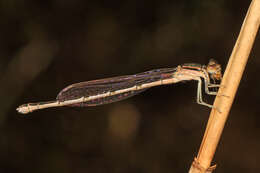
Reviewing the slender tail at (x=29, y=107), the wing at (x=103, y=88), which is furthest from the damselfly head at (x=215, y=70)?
the slender tail at (x=29, y=107)

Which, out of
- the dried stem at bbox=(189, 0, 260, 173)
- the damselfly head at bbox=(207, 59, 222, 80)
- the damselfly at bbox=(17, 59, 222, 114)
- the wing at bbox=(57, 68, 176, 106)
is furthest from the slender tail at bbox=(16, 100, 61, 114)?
the dried stem at bbox=(189, 0, 260, 173)

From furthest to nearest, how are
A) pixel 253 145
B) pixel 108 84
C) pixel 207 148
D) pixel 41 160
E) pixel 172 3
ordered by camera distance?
pixel 41 160 < pixel 253 145 < pixel 172 3 < pixel 108 84 < pixel 207 148

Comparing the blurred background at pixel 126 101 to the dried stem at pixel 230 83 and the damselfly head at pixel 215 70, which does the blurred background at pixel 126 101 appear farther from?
the dried stem at pixel 230 83

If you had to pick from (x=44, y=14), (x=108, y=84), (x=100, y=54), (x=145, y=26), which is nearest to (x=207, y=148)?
(x=108, y=84)

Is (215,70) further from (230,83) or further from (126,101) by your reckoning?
(126,101)

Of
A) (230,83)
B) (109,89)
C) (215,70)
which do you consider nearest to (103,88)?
(109,89)

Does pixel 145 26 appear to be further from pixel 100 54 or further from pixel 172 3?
pixel 100 54

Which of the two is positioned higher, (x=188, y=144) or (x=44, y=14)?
(x=44, y=14)
